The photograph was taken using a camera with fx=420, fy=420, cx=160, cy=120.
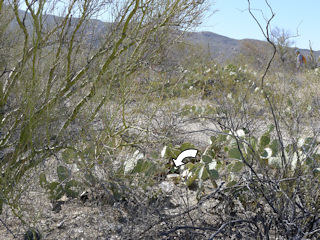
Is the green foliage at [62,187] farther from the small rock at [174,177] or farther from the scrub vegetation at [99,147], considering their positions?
the small rock at [174,177]

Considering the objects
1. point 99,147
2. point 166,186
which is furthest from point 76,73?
point 166,186

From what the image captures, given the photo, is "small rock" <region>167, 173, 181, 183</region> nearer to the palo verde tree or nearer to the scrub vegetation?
the scrub vegetation

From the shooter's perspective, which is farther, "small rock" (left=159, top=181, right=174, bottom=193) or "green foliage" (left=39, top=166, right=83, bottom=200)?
"small rock" (left=159, top=181, right=174, bottom=193)

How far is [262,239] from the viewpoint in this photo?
7.88 ft

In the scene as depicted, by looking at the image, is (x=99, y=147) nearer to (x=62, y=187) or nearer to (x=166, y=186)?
(x=62, y=187)

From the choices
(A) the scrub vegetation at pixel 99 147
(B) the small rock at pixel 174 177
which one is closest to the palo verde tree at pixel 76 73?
(A) the scrub vegetation at pixel 99 147

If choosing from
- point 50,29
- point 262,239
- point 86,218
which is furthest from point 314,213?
point 50,29

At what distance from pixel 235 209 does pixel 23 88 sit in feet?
5.97

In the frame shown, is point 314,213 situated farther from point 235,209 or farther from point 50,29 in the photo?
point 50,29

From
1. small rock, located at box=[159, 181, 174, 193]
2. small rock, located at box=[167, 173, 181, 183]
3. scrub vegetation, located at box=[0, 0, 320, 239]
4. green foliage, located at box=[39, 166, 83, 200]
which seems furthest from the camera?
small rock, located at box=[167, 173, 181, 183]

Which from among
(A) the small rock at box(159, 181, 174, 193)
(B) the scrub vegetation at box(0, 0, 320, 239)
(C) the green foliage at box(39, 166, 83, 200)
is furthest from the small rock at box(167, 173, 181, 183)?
(C) the green foliage at box(39, 166, 83, 200)

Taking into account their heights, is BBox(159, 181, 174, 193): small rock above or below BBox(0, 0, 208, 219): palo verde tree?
below

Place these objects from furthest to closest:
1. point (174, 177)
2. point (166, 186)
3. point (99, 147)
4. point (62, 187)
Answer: point (174, 177) < point (166, 186) < point (62, 187) < point (99, 147)

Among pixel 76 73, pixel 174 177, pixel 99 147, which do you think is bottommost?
pixel 174 177
